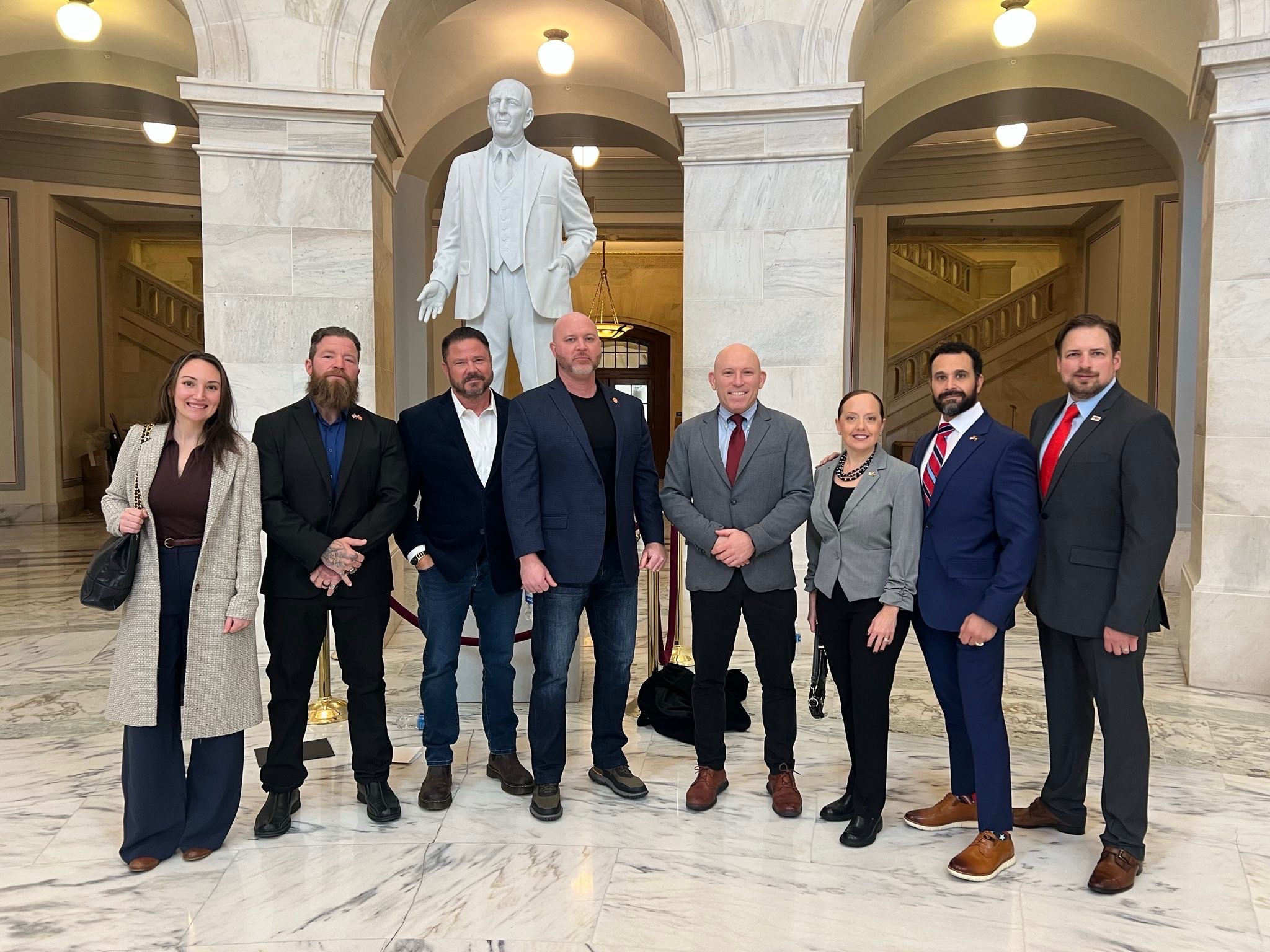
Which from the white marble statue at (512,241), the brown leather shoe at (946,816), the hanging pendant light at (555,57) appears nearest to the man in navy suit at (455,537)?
the white marble statue at (512,241)

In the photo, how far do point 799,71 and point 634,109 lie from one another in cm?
412

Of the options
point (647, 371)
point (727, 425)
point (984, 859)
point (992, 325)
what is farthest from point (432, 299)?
point (647, 371)

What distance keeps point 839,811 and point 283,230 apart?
15.6ft

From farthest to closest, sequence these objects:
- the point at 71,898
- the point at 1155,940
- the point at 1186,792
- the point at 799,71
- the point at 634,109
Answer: the point at 634,109
the point at 799,71
the point at 1186,792
the point at 71,898
the point at 1155,940

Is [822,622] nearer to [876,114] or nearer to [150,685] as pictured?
[150,685]

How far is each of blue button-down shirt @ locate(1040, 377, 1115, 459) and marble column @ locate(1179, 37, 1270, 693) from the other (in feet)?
9.17

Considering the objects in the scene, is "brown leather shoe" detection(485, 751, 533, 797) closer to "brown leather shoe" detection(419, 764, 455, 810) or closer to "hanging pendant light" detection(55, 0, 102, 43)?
"brown leather shoe" detection(419, 764, 455, 810)

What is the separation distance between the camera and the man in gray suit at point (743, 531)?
3584 millimetres

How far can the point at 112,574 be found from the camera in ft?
9.98

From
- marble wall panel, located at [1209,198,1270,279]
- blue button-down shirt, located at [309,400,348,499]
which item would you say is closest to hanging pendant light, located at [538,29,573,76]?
marble wall panel, located at [1209,198,1270,279]

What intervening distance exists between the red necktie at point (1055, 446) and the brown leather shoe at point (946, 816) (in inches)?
48.1

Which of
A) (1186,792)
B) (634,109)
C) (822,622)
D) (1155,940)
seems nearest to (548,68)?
(634,109)

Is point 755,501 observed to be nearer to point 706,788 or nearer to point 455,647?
point 706,788

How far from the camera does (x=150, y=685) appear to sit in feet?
10.2
